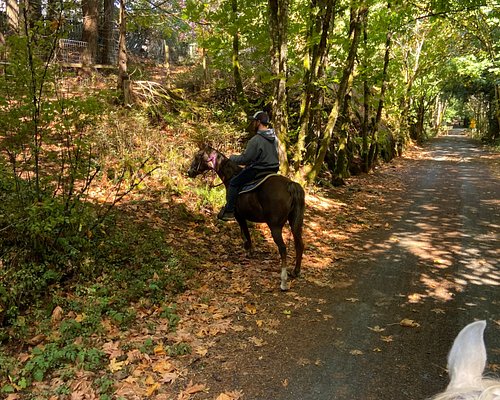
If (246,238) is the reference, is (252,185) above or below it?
Result: above

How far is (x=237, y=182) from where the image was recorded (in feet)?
23.9

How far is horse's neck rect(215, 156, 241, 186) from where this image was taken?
7.66 m

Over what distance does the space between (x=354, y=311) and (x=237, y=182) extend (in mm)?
3063

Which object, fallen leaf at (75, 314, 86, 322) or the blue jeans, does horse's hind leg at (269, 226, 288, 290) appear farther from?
fallen leaf at (75, 314, 86, 322)

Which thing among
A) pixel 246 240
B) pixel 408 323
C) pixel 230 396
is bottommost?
pixel 230 396

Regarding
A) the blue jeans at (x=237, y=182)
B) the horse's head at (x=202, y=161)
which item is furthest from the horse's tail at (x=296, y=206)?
the horse's head at (x=202, y=161)

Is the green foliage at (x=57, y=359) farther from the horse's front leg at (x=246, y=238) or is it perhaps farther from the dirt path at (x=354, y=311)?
the horse's front leg at (x=246, y=238)

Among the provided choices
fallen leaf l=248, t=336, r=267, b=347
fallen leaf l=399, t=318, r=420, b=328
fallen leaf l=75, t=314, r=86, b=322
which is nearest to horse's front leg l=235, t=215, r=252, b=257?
fallen leaf l=248, t=336, r=267, b=347

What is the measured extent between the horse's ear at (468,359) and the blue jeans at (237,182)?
5.52m

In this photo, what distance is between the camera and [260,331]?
526cm

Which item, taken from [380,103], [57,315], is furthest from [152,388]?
[380,103]

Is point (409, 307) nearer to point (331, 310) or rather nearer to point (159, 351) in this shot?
point (331, 310)

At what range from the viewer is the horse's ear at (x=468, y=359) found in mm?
1598

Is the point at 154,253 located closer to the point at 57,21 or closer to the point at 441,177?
the point at 57,21
